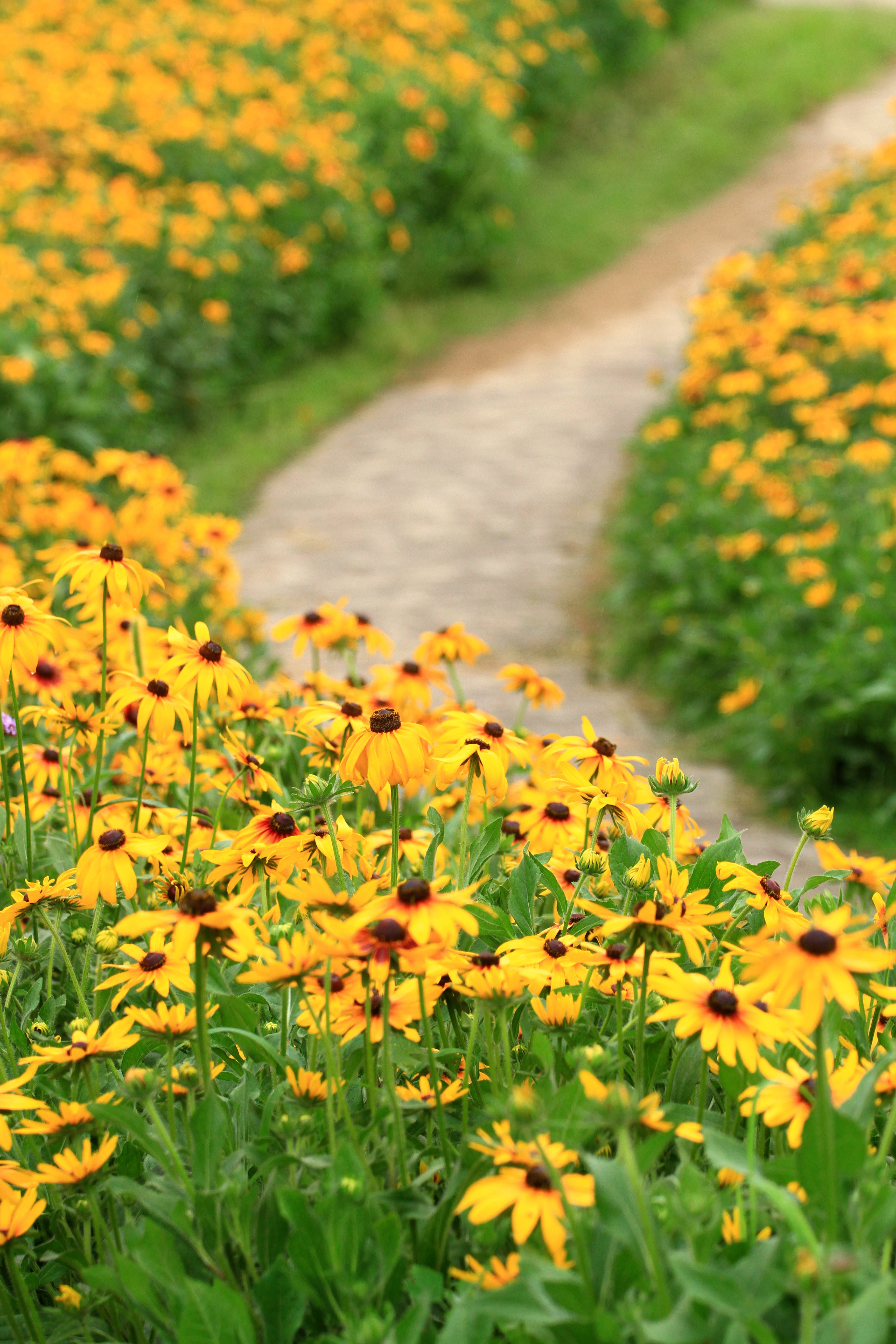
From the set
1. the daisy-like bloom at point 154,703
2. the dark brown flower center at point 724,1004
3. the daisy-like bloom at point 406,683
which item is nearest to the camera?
the dark brown flower center at point 724,1004

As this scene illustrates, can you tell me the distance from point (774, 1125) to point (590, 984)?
0.33 meters

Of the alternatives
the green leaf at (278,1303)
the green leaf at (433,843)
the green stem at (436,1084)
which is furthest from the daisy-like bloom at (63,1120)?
the green leaf at (433,843)

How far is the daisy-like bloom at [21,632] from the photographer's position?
1.77m

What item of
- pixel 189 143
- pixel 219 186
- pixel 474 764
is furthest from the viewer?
pixel 189 143

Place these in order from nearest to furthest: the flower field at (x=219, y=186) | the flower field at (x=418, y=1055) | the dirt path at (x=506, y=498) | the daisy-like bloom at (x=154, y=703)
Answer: the flower field at (x=418, y=1055)
the daisy-like bloom at (x=154, y=703)
the dirt path at (x=506, y=498)
the flower field at (x=219, y=186)

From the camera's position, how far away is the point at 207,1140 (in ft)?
4.33

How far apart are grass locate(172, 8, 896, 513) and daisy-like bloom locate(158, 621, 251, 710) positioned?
16.7ft

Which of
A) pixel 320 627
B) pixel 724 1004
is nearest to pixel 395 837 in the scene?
pixel 724 1004

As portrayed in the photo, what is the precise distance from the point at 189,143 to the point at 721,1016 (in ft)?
27.2

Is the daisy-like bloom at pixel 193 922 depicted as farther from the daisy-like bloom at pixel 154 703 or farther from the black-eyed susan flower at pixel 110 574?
the black-eyed susan flower at pixel 110 574

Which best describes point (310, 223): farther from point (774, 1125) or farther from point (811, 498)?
point (774, 1125)

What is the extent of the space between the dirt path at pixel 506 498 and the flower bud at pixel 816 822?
2020 millimetres

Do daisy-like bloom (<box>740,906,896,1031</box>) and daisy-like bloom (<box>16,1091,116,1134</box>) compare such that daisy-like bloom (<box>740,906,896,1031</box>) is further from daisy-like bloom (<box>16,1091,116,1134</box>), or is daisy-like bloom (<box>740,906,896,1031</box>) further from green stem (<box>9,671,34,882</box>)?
green stem (<box>9,671,34,882</box>)

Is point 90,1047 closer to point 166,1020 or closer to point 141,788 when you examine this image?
point 166,1020
